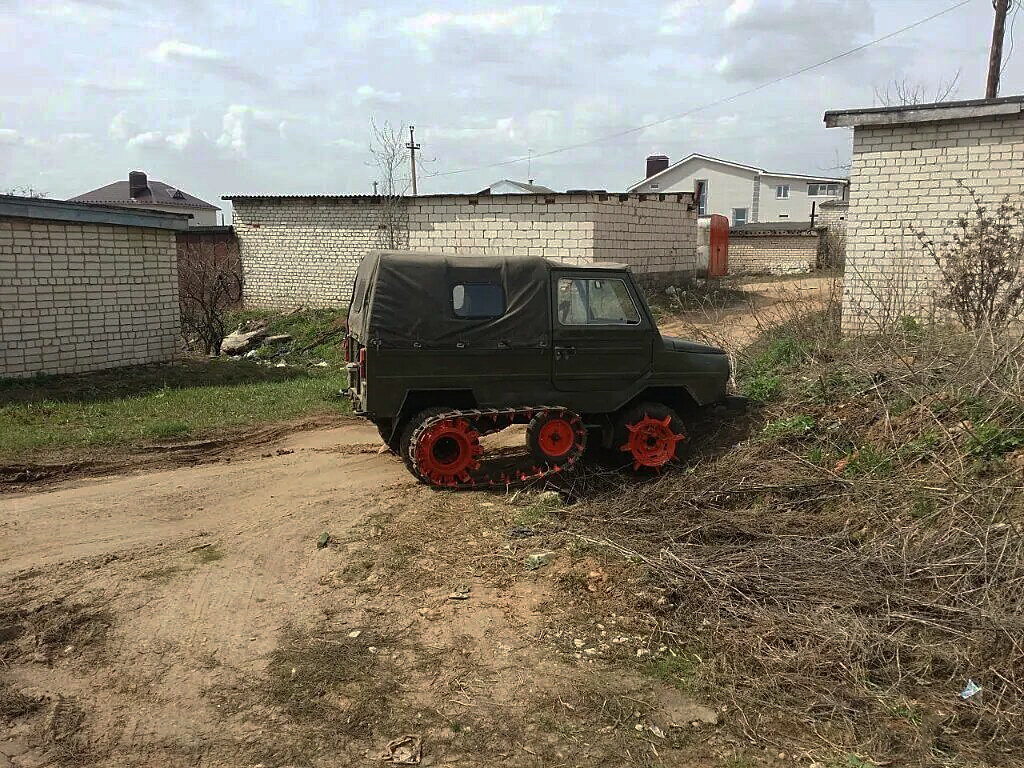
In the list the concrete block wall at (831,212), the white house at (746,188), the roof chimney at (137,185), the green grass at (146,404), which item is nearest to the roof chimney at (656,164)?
the white house at (746,188)

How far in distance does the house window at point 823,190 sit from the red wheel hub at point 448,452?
5468 cm

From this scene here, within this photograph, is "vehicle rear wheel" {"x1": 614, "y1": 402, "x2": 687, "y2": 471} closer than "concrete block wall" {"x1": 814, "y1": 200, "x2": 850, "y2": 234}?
Yes

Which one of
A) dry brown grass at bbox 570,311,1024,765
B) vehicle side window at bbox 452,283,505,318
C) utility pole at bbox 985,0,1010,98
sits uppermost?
utility pole at bbox 985,0,1010,98

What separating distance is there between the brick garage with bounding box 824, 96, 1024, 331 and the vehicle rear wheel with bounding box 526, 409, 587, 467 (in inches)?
203

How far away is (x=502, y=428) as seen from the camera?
22.7 ft

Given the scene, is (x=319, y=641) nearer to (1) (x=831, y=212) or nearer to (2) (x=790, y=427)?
(2) (x=790, y=427)

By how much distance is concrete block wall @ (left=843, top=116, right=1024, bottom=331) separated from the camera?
10.4m

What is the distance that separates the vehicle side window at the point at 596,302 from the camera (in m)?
7.02

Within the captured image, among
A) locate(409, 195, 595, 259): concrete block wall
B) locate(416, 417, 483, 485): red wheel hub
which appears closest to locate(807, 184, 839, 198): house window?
locate(409, 195, 595, 259): concrete block wall

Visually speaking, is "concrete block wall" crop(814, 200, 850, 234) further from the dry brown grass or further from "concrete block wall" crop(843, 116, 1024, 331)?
the dry brown grass

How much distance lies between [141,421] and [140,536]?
4.13 meters

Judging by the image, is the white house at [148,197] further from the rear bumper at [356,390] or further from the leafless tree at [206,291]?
the rear bumper at [356,390]

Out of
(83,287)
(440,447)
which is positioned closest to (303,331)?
(83,287)

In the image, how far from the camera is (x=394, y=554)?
549cm
